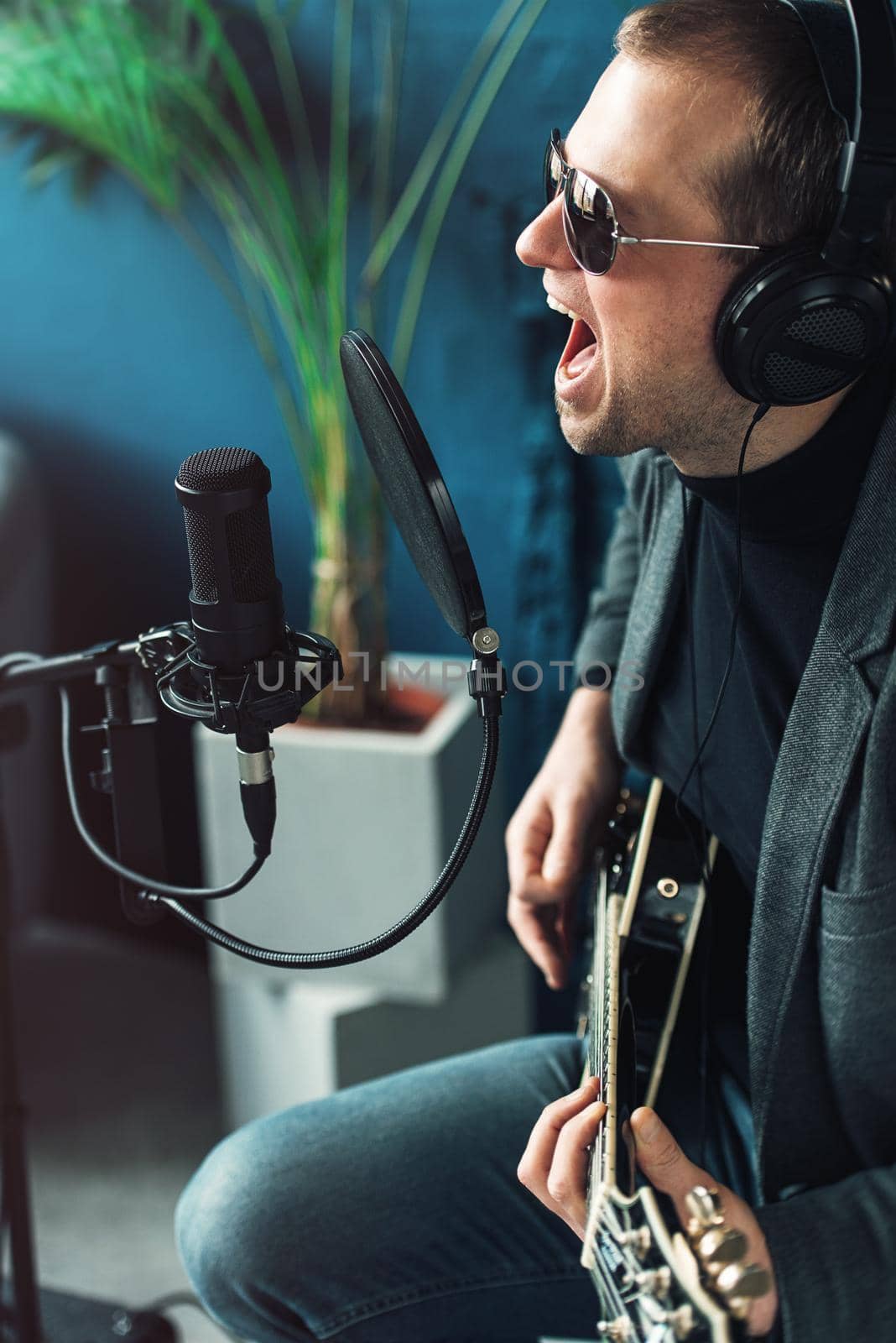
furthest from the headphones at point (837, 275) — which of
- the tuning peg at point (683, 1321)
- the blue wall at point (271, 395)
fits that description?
the blue wall at point (271, 395)

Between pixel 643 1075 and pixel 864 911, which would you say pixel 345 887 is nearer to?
pixel 643 1075

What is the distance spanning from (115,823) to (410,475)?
0.35 m

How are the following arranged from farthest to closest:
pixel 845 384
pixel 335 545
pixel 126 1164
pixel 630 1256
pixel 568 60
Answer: pixel 126 1164 → pixel 335 545 → pixel 568 60 → pixel 845 384 → pixel 630 1256

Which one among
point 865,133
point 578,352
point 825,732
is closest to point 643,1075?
point 825,732

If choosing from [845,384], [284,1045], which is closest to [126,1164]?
[284,1045]

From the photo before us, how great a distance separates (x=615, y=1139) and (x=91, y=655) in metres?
0.44

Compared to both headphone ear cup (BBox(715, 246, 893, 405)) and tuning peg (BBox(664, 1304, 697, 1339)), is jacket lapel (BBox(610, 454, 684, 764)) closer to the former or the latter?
headphone ear cup (BBox(715, 246, 893, 405))

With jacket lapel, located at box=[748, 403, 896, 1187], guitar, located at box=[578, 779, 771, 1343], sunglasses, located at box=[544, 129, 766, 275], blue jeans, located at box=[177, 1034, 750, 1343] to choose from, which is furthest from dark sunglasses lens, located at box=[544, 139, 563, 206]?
blue jeans, located at box=[177, 1034, 750, 1343]

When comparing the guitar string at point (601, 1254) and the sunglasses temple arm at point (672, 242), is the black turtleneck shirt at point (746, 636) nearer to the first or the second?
the sunglasses temple arm at point (672, 242)

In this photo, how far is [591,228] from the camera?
85 centimetres

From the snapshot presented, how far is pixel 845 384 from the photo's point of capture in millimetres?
828

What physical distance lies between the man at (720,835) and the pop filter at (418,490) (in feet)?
0.63

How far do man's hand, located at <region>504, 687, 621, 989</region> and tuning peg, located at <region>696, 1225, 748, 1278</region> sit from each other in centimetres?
51

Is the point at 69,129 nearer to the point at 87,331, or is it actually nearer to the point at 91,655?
the point at 87,331
